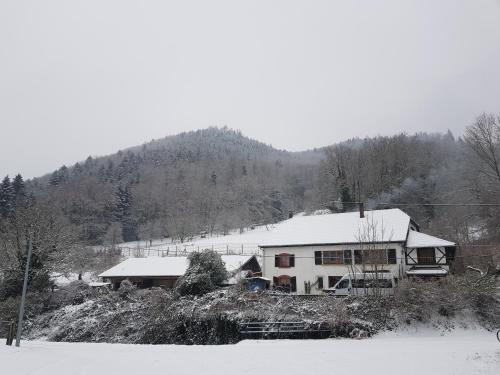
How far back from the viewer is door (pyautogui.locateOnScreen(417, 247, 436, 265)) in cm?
3120

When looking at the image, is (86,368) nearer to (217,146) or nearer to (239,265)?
(239,265)

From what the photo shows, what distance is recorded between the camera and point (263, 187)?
10581 centimetres

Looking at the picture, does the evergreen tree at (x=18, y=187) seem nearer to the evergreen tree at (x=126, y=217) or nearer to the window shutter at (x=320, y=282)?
the evergreen tree at (x=126, y=217)

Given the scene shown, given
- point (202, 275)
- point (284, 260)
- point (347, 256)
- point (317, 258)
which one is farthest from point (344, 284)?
point (202, 275)

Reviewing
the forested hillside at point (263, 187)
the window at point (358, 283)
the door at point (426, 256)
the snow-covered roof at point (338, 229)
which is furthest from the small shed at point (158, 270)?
the door at point (426, 256)

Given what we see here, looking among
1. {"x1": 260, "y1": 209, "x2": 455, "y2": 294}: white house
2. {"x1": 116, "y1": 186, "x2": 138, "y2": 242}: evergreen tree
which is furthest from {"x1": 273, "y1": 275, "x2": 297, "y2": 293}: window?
{"x1": 116, "y1": 186, "x2": 138, "y2": 242}: evergreen tree

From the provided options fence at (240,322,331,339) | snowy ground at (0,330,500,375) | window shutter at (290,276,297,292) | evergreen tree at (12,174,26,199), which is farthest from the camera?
evergreen tree at (12,174,26,199)

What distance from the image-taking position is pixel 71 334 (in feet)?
84.2

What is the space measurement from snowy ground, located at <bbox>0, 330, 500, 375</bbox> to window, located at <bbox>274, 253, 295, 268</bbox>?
60.4 ft

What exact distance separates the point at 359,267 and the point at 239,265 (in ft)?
37.8

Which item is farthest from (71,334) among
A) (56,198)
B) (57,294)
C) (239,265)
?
(56,198)

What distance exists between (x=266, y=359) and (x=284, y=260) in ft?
74.4

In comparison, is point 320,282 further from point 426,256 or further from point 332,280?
point 426,256

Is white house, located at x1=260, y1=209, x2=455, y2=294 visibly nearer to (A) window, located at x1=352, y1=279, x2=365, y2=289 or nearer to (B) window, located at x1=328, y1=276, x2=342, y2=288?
(B) window, located at x1=328, y1=276, x2=342, y2=288
